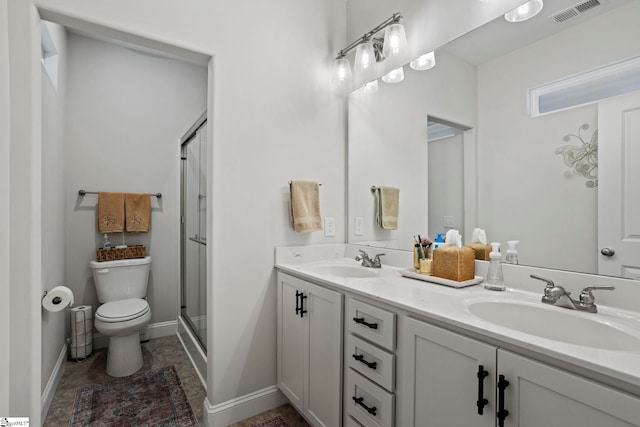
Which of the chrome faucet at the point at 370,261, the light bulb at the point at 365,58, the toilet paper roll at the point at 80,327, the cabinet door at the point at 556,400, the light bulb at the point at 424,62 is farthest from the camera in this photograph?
the toilet paper roll at the point at 80,327

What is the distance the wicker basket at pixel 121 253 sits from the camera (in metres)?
2.55

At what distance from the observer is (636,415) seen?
598 mm

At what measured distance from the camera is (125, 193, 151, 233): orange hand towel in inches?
107

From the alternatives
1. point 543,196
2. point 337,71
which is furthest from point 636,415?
point 337,71

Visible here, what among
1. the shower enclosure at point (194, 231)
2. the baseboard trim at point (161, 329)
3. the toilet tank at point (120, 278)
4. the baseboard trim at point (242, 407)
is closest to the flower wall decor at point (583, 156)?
the baseboard trim at point (242, 407)

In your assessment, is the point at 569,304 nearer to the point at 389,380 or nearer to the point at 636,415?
the point at 636,415

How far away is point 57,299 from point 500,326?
1.79 m

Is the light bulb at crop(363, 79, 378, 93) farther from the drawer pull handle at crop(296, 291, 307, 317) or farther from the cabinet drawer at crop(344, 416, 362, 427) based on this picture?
the cabinet drawer at crop(344, 416, 362, 427)

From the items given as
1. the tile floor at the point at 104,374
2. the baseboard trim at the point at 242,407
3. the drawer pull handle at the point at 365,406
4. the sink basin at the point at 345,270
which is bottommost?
the tile floor at the point at 104,374

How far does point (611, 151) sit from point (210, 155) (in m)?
1.73

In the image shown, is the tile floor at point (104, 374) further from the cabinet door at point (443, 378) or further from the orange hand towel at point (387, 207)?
the orange hand towel at point (387, 207)

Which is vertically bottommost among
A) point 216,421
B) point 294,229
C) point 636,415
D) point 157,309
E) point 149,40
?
point 216,421

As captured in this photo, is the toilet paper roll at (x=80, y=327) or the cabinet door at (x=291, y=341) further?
the toilet paper roll at (x=80, y=327)

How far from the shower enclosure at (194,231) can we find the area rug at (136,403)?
0.34 m
